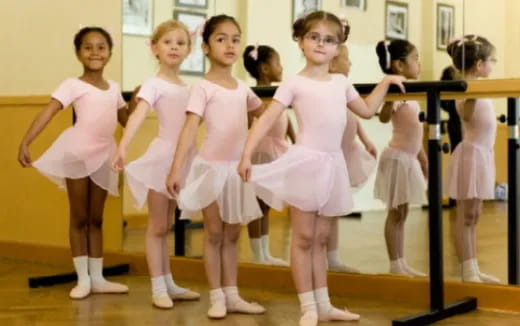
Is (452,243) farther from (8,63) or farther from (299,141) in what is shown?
(8,63)

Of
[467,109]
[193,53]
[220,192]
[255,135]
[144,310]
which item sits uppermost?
[193,53]

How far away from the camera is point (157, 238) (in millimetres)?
3332

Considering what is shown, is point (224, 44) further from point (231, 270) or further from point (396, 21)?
point (396, 21)

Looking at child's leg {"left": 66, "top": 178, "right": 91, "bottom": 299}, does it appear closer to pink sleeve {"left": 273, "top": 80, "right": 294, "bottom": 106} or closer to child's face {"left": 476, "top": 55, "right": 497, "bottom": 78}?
pink sleeve {"left": 273, "top": 80, "right": 294, "bottom": 106}

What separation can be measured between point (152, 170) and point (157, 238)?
0.29 metres

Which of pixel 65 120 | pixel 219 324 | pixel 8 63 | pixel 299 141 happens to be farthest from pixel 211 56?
pixel 8 63

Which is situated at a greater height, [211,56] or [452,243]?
[211,56]

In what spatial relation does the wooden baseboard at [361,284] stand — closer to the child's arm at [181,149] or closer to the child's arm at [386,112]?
the child's arm at [386,112]

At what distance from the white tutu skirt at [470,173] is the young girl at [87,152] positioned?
1.44 meters

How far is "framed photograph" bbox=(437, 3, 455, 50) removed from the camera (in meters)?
3.38

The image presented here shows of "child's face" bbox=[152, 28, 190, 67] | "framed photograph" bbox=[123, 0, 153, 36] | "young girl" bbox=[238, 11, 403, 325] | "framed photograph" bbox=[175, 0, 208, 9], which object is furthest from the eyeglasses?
"framed photograph" bbox=[123, 0, 153, 36]

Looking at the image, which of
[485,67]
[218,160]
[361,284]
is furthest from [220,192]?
[485,67]

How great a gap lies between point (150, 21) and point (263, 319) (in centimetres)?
188

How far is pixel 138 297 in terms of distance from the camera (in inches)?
137
